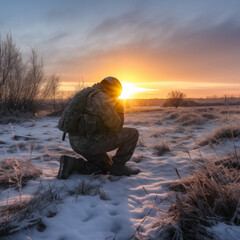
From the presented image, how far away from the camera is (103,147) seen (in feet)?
9.43

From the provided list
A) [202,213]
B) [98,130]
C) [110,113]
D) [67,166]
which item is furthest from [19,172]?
[202,213]

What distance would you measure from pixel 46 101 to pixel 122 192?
47.6ft

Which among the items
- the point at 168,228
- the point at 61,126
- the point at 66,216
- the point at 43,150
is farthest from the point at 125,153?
the point at 43,150

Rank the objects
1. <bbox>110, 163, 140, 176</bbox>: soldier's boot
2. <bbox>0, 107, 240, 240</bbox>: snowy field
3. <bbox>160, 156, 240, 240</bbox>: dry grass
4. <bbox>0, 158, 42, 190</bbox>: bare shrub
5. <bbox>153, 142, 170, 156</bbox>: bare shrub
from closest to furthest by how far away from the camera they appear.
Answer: <bbox>160, 156, 240, 240</bbox>: dry grass < <bbox>0, 107, 240, 240</bbox>: snowy field < <bbox>0, 158, 42, 190</bbox>: bare shrub < <bbox>110, 163, 140, 176</bbox>: soldier's boot < <bbox>153, 142, 170, 156</bbox>: bare shrub

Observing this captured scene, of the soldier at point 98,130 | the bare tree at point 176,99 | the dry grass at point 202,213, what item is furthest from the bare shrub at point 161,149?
the bare tree at point 176,99

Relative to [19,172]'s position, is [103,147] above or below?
above

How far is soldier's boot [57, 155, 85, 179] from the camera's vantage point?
280 centimetres

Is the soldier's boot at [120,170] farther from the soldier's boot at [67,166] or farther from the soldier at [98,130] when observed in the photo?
the soldier's boot at [67,166]

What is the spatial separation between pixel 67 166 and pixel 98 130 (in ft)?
2.14

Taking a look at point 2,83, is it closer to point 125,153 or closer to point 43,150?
point 43,150

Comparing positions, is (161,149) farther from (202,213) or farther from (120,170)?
(202,213)

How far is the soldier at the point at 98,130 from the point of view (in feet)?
8.81

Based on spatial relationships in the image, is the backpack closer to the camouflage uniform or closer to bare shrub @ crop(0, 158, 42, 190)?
the camouflage uniform

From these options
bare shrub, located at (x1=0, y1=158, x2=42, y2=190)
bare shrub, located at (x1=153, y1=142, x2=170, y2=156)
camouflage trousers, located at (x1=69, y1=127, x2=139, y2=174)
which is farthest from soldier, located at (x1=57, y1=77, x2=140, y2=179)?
bare shrub, located at (x1=153, y1=142, x2=170, y2=156)
